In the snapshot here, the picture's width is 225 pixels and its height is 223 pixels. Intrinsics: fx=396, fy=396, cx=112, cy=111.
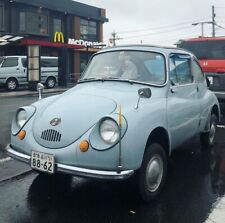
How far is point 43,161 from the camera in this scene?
4293 mm

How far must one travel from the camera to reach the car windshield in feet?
17.4

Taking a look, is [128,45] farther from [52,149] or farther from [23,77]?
[23,77]

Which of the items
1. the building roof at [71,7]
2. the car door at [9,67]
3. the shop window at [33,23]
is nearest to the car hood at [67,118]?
the car door at [9,67]

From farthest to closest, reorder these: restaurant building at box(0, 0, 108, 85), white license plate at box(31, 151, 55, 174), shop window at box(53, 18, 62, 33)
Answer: shop window at box(53, 18, 62, 33)
restaurant building at box(0, 0, 108, 85)
white license plate at box(31, 151, 55, 174)

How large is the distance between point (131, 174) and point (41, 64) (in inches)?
783

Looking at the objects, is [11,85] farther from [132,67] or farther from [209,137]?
[132,67]

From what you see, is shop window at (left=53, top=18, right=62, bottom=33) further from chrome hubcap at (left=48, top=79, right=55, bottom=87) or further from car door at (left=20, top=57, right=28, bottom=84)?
car door at (left=20, top=57, right=28, bottom=84)

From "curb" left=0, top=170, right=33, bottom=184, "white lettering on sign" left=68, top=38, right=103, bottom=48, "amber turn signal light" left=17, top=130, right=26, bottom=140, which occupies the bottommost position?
"curb" left=0, top=170, right=33, bottom=184

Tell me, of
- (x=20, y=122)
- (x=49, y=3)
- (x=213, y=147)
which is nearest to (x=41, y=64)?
(x=49, y=3)

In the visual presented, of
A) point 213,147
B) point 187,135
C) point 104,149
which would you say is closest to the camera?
point 104,149

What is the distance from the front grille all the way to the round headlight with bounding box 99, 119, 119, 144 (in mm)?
505

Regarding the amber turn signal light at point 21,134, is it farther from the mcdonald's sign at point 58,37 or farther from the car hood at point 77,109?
the mcdonald's sign at point 58,37

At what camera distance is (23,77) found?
876 inches

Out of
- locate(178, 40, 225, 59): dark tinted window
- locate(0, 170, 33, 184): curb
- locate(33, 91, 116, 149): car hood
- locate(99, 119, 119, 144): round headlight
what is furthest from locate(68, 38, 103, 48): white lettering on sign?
locate(99, 119, 119, 144): round headlight
